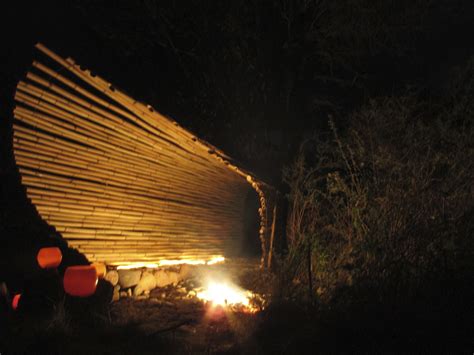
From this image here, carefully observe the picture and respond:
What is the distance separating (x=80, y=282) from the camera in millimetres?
4137

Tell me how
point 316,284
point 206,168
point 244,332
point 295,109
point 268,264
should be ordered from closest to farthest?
point 244,332
point 316,284
point 206,168
point 268,264
point 295,109

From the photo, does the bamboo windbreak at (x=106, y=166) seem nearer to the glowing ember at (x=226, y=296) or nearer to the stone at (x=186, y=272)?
the stone at (x=186, y=272)

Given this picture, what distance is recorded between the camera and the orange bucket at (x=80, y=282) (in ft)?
13.6

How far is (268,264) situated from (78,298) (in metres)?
3.60

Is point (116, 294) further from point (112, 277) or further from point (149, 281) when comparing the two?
point (149, 281)

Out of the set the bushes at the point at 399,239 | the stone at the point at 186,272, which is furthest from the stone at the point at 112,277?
the bushes at the point at 399,239

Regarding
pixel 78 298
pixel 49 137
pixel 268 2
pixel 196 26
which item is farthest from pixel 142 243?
pixel 268 2

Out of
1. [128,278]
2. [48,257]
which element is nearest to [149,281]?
[128,278]

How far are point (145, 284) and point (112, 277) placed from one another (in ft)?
2.18

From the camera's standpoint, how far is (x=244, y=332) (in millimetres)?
3703

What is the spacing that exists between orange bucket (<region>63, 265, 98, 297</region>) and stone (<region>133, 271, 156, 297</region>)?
96cm

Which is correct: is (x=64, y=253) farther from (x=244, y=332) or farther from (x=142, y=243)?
(x=244, y=332)

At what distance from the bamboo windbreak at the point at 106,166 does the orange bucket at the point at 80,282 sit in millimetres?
328

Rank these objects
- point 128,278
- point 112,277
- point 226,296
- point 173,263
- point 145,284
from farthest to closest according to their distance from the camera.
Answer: point 173,263
point 145,284
point 226,296
point 128,278
point 112,277
